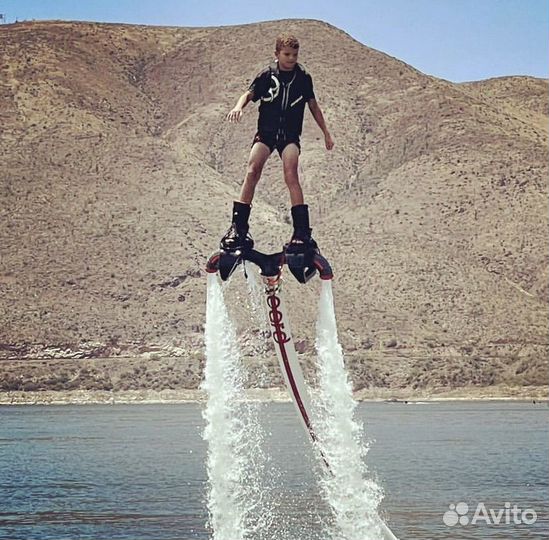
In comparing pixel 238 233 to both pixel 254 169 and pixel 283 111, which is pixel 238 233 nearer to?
pixel 254 169

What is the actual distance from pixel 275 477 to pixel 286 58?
5925 cm

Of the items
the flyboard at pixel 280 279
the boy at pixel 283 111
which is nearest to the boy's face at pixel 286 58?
the boy at pixel 283 111

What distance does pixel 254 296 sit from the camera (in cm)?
2088

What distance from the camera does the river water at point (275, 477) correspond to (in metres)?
56.3

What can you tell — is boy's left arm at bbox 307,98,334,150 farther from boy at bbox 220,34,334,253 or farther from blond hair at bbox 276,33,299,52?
blond hair at bbox 276,33,299,52

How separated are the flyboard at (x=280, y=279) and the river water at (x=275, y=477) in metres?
13.5

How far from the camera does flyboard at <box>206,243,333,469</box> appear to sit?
19.5m

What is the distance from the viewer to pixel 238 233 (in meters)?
19.9

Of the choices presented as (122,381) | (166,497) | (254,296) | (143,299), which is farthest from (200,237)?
(254,296)

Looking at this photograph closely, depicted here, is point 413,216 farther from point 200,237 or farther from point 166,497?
point 166,497

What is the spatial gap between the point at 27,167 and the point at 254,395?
51.9m

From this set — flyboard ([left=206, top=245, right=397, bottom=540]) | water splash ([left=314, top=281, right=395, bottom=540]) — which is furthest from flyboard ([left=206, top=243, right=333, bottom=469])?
water splash ([left=314, top=281, right=395, bottom=540])

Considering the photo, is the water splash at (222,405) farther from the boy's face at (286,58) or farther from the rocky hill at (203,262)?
the rocky hill at (203,262)

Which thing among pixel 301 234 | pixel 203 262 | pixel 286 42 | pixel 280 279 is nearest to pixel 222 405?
pixel 280 279
